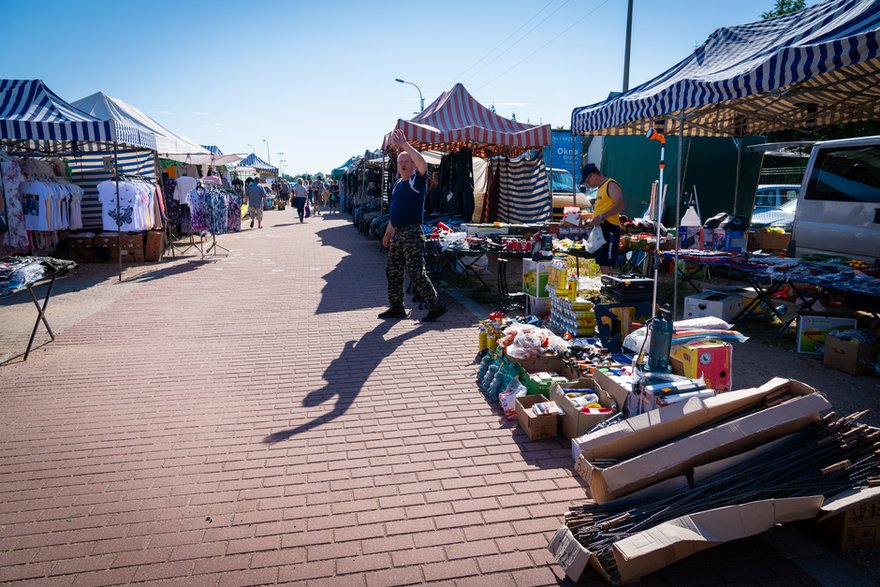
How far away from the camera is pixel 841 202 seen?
7391 millimetres

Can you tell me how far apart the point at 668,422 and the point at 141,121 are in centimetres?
1666

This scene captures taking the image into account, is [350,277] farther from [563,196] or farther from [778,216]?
[778,216]

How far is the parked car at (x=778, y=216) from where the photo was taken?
12.1 meters

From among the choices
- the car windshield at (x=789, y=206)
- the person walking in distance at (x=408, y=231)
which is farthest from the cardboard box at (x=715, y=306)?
the car windshield at (x=789, y=206)

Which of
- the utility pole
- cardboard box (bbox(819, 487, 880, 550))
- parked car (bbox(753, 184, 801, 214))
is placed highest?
the utility pole

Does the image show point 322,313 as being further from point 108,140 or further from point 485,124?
point 485,124

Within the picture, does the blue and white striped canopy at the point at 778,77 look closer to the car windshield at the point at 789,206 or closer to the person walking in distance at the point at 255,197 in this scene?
the car windshield at the point at 789,206

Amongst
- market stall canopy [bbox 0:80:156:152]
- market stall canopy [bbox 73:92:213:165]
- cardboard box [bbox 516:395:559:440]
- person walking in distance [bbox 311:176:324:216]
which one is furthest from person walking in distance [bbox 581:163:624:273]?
person walking in distance [bbox 311:176:324:216]

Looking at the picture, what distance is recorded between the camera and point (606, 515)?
9.78 ft

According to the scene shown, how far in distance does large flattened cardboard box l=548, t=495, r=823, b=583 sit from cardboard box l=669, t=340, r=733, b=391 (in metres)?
1.59

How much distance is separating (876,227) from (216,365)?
821 cm

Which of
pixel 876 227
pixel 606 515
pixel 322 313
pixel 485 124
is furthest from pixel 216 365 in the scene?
pixel 485 124

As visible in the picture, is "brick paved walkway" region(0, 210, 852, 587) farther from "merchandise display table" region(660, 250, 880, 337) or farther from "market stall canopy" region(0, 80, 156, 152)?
"market stall canopy" region(0, 80, 156, 152)

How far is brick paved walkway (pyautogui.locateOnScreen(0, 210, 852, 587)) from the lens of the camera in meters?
2.85
